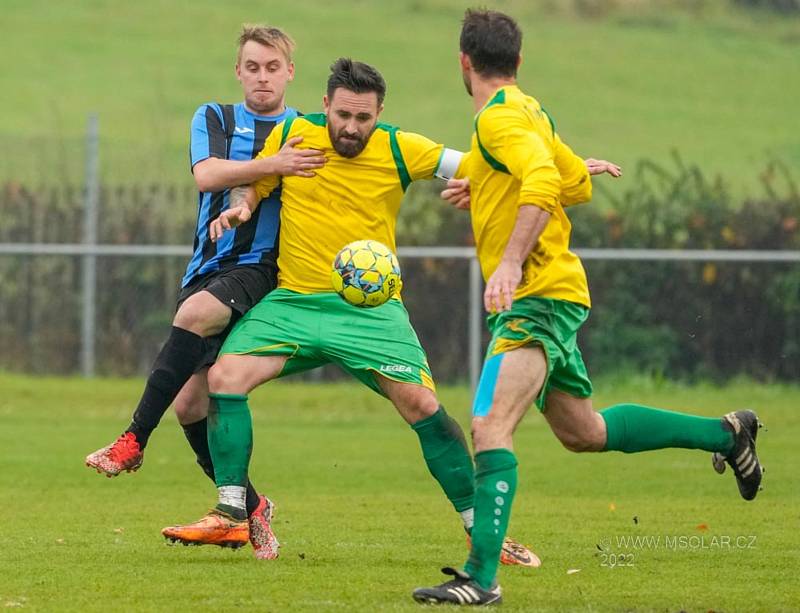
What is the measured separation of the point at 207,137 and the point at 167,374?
3.81 feet

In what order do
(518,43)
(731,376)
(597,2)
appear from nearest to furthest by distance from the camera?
1. (518,43)
2. (731,376)
3. (597,2)

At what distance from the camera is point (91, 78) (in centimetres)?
3566

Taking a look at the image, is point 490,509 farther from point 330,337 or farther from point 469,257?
point 469,257

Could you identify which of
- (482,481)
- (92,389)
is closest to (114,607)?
(482,481)

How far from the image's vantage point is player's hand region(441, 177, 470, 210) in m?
6.75

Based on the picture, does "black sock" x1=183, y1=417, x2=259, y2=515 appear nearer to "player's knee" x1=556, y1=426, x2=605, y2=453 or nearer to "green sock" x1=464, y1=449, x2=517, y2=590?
"player's knee" x1=556, y1=426, x2=605, y2=453

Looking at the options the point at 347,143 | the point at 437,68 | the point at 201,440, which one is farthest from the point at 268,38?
the point at 437,68

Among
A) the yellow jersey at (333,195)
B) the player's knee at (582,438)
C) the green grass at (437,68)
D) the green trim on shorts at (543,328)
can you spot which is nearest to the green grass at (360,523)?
the player's knee at (582,438)

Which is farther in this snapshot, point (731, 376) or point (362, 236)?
point (731, 376)

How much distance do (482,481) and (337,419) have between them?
975 cm

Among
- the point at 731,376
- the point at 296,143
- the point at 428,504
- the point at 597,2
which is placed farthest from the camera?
the point at 597,2

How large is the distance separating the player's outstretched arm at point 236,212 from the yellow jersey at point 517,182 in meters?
1.13

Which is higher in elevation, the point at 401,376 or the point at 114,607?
the point at 401,376

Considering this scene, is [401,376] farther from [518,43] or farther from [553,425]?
[518,43]
